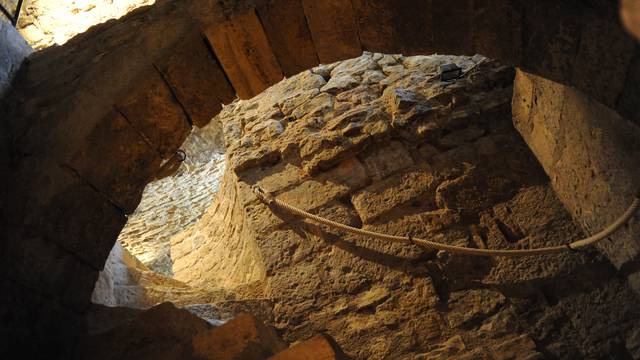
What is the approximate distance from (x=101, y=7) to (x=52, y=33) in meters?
0.80

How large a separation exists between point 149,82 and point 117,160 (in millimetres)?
420

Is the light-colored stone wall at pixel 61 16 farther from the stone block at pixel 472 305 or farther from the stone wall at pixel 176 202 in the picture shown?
the stone block at pixel 472 305

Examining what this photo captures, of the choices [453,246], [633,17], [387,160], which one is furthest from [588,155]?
[633,17]

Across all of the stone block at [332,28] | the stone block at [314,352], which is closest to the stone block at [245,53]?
the stone block at [332,28]

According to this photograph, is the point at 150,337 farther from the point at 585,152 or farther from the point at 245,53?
the point at 585,152

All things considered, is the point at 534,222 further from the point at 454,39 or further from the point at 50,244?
the point at 50,244

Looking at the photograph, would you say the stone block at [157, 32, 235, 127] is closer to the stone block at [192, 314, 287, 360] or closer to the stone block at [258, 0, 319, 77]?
the stone block at [258, 0, 319, 77]

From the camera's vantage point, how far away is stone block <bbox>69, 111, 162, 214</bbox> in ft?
7.58

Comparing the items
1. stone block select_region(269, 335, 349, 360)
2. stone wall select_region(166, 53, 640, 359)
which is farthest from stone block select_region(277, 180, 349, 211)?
stone block select_region(269, 335, 349, 360)

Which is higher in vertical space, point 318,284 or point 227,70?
point 227,70

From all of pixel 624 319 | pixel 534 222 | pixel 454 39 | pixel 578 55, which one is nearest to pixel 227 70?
pixel 454 39

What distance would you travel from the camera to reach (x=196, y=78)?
2.47 m

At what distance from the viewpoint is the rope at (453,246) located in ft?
7.51

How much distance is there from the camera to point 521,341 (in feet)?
8.49
